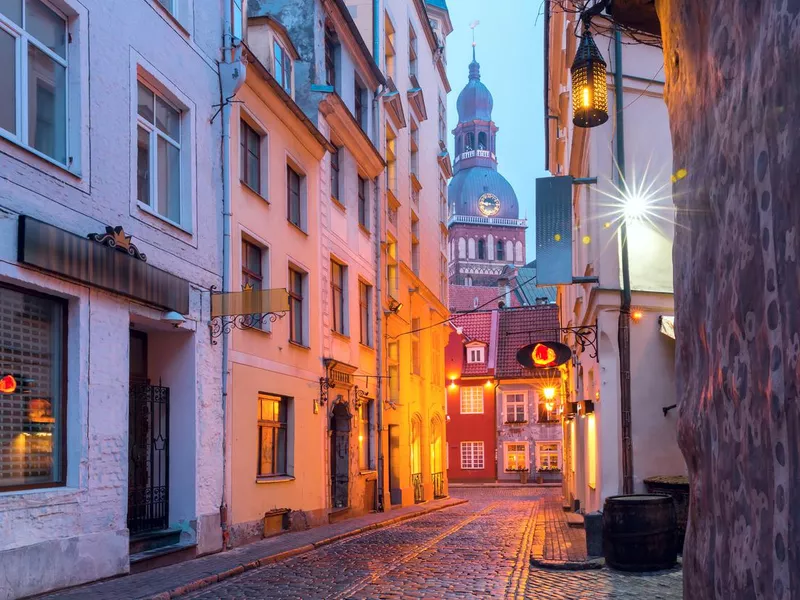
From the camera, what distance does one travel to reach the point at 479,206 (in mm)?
127188

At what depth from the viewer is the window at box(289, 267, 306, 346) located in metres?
19.3

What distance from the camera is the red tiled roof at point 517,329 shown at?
5534 cm

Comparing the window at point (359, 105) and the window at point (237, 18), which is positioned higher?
the window at point (359, 105)

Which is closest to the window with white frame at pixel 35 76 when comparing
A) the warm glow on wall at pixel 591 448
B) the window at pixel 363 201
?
the warm glow on wall at pixel 591 448

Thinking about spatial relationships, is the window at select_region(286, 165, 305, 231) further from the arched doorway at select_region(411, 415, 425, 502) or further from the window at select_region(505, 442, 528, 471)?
the window at select_region(505, 442, 528, 471)

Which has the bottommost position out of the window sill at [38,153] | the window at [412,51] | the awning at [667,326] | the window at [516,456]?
the window at [516,456]

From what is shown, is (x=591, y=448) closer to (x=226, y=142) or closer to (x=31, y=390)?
(x=226, y=142)

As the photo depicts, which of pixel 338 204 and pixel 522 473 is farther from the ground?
pixel 338 204

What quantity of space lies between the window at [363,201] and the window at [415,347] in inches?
297

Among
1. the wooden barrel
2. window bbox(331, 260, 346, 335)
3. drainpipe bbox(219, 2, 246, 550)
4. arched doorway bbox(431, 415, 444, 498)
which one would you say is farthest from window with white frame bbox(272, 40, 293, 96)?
arched doorway bbox(431, 415, 444, 498)

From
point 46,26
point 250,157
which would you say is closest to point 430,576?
point 46,26

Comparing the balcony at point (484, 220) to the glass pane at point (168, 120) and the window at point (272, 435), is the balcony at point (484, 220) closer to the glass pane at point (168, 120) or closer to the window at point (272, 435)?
the window at point (272, 435)

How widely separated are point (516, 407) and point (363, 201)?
31134 mm

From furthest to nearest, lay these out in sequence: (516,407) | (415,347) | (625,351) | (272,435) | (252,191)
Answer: (516,407) < (415,347) < (272,435) < (252,191) < (625,351)
